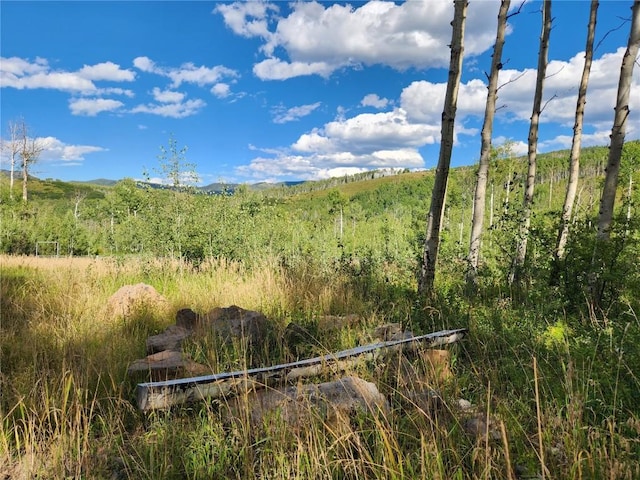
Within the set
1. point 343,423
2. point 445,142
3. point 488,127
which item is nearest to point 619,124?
point 445,142

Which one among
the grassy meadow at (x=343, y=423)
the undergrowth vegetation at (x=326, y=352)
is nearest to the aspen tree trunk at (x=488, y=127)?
the undergrowth vegetation at (x=326, y=352)

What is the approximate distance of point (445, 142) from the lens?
6.62m

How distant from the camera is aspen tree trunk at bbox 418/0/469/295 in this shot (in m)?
6.48

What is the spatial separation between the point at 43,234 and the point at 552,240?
41.8m

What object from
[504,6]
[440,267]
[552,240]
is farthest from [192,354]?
[504,6]

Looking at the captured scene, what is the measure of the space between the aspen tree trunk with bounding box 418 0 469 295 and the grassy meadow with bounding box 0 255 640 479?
2.35ft

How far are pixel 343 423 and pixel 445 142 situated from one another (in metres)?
5.57

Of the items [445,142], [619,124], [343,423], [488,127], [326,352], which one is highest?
[488,127]

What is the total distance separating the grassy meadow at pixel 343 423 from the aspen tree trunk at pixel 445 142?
72cm

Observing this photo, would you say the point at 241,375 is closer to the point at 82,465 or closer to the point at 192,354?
the point at 82,465

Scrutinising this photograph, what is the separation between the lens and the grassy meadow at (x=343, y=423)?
6.81ft

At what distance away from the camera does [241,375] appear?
3043mm

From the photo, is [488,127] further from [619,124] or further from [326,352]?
[326,352]

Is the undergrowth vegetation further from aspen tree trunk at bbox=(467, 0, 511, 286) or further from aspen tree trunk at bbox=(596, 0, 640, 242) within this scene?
aspen tree trunk at bbox=(467, 0, 511, 286)
